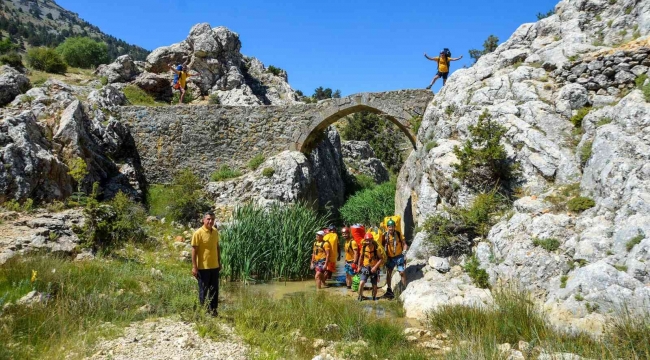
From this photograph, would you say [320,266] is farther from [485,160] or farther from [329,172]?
[329,172]

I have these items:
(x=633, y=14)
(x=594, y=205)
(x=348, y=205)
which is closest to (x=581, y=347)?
(x=594, y=205)

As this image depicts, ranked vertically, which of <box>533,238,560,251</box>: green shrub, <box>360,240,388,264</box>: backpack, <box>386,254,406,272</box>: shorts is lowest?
<box>386,254,406,272</box>: shorts

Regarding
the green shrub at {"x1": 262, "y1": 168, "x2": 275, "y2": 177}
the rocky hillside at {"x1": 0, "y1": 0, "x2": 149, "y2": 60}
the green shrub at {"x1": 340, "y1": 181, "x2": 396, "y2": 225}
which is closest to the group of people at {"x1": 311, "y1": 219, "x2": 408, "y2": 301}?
the green shrub at {"x1": 262, "y1": 168, "x2": 275, "y2": 177}

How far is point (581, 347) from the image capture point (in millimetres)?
4406

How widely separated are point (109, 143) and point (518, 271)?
544 inches

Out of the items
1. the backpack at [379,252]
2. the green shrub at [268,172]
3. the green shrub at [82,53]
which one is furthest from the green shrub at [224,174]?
the green shrub at [82,53]

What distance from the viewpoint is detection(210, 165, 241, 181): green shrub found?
16016mm

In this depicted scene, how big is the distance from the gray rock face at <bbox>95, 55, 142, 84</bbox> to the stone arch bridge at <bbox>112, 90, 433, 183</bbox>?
7.78 meters

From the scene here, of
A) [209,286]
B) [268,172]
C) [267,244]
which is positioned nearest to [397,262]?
[267,244]

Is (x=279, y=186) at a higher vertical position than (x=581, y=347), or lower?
higher

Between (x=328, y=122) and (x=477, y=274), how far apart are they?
32.1ft

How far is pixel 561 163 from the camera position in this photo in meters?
8.34

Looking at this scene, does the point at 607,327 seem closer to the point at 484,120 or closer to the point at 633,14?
the point at 484,120

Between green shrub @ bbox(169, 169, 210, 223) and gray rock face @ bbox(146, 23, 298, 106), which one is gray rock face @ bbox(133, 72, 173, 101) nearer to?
gray rock face @ bbox(146, 23, 298, 106)
